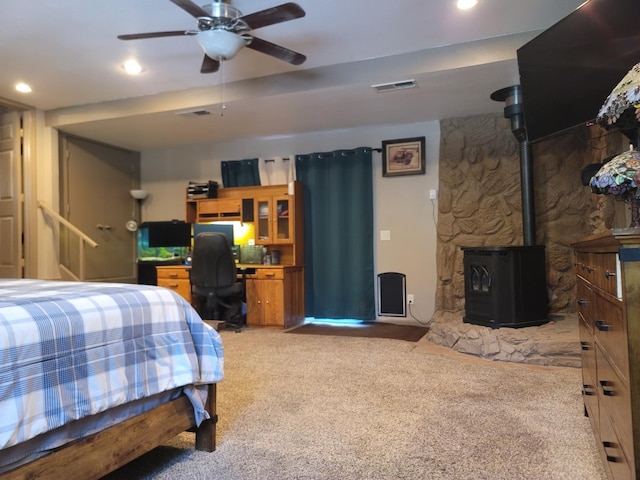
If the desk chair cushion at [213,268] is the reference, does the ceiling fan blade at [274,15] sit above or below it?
above

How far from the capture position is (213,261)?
15.1 feet

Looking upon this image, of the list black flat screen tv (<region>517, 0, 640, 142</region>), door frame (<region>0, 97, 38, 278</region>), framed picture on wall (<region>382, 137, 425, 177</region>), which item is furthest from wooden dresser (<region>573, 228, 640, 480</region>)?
door frame (<region>0, 97, 38, 278</region>)

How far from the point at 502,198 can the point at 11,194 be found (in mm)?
5291

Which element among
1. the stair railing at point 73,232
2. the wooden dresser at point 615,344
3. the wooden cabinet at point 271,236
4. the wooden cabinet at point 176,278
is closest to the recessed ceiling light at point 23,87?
the stair railing at point 73,232

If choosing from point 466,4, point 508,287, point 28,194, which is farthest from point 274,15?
point 28,194

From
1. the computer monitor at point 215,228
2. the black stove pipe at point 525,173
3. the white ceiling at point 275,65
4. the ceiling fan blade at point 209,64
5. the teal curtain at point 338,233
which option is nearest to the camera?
the white ceiling at point 275,65

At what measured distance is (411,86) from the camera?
12.6 ft

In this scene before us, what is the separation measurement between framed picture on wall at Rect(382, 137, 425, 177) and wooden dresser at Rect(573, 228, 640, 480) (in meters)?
3.29

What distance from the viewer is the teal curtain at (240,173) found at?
18.8ft

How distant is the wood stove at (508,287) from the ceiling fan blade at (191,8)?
2.78 meters

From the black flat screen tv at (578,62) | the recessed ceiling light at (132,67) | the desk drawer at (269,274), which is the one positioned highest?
the recessed ceiling light at (132,67)

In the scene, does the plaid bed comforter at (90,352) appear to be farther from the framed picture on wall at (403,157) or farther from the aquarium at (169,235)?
the aquarium at (169,235)

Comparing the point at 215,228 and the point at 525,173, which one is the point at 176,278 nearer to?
the point at 215,228

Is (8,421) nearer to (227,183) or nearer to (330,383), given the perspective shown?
(330,383)
